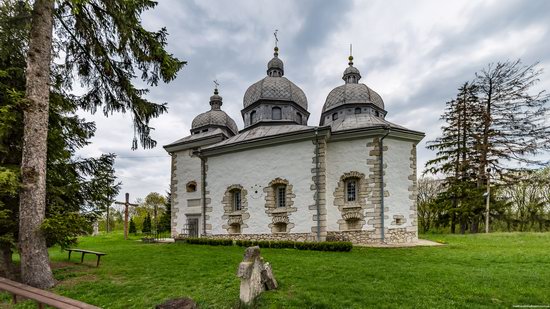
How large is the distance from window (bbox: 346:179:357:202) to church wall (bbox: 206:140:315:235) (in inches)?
69.7

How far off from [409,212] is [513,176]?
459 inches

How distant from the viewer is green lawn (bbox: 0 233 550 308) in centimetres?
450

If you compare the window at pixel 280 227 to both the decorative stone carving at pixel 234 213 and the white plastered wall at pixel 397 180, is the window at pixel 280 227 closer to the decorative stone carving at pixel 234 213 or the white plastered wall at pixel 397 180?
the decorative stone carving at pixel 234 213

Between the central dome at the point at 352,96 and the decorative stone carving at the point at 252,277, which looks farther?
the central dome at the point at 352,96

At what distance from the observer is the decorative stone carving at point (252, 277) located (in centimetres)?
433

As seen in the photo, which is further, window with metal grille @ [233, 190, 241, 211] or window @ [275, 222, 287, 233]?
window with metal grille @ [233, 190, 241, 211]

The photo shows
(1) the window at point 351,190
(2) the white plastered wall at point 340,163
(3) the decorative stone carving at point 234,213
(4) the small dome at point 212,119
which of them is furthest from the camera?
(4) the small dome at point 212,119

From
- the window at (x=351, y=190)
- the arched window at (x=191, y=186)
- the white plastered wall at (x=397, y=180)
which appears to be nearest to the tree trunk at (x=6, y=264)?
the arched window at (x=191, y=186)

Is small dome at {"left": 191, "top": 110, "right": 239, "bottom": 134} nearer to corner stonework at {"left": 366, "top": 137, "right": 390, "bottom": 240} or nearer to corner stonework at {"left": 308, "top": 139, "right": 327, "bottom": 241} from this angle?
corner stonework at {"left": 308, "top": 139, "right": 327, "bottom": 241}

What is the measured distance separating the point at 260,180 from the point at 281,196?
1285 millimetres

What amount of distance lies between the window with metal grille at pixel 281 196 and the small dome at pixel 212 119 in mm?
8184

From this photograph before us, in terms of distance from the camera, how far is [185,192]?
17406mm

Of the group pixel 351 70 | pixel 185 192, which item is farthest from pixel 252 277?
pixel 351 70

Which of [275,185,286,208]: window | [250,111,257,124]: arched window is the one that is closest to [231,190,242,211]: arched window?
[275,185,286,208]: window
